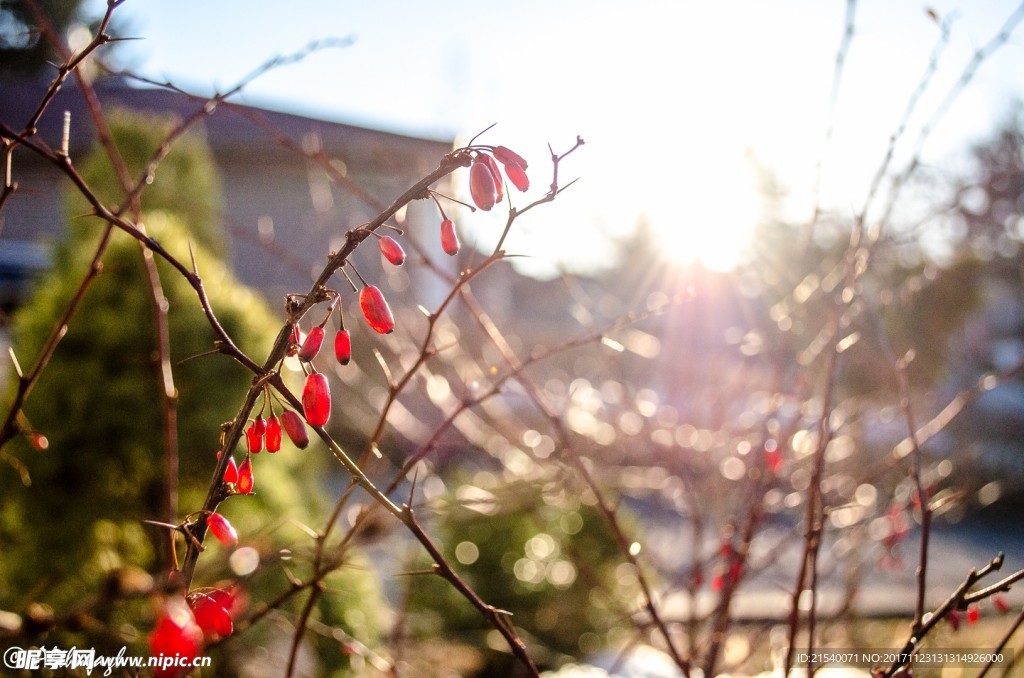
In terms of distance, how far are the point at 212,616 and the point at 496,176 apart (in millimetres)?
606

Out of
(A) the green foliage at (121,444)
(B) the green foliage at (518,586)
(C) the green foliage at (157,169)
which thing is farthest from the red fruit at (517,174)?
(C) the green foliage at (157,169)

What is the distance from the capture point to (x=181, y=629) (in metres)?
0.68

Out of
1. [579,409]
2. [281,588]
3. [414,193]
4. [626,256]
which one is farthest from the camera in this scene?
[626,256]

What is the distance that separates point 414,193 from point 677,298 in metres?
0.95

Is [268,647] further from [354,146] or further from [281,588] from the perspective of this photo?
[354,146]

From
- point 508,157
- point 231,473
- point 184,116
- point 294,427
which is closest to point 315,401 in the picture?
point 294,427

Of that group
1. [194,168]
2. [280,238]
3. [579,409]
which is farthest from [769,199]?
[579,409]

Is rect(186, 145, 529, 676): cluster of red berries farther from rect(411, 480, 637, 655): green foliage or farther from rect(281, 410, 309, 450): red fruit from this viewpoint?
rect(411, 480, 637, 655): green foliage

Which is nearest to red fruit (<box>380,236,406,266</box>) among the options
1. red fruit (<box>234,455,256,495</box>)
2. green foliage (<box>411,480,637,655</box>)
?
red fruit (<box>234,455,256,495</box>)

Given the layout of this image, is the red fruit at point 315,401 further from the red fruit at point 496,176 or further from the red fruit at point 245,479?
the red fruit at point 496,176

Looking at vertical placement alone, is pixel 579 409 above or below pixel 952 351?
below

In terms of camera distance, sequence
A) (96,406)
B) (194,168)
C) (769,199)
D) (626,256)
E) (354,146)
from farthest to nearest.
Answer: (626,256)
(769,199)
(354,146)
(194,168)
(96,406)

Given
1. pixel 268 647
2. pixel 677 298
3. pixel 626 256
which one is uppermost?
pixel 626 256

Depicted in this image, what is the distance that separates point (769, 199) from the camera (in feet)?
50.6
